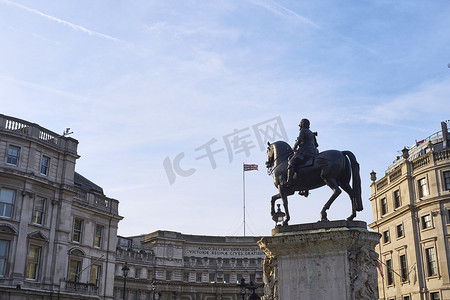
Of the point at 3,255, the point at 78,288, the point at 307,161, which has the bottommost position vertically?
the point at 78,288

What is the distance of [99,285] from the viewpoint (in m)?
45.2

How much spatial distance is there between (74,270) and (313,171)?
113ft

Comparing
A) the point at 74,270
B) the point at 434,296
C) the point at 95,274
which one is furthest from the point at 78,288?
the point at 434,296

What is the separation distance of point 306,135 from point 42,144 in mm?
30616

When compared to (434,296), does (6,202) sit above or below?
above

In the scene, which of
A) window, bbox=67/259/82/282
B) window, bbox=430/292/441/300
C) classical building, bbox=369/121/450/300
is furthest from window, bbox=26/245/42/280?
window, bbox=430/292/441/300

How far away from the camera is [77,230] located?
43844mm

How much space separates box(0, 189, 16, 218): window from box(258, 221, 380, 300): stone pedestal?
29.3 metres

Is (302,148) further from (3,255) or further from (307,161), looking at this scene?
(3,255)

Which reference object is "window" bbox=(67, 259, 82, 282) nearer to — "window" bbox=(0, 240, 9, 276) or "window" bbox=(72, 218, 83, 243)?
"window" bbox=(72, 218, 83, 243)

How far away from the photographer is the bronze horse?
43.3 ft

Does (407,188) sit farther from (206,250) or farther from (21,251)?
(206,250)

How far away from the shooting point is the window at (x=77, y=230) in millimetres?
43469

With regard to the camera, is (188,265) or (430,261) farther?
(188,265)
